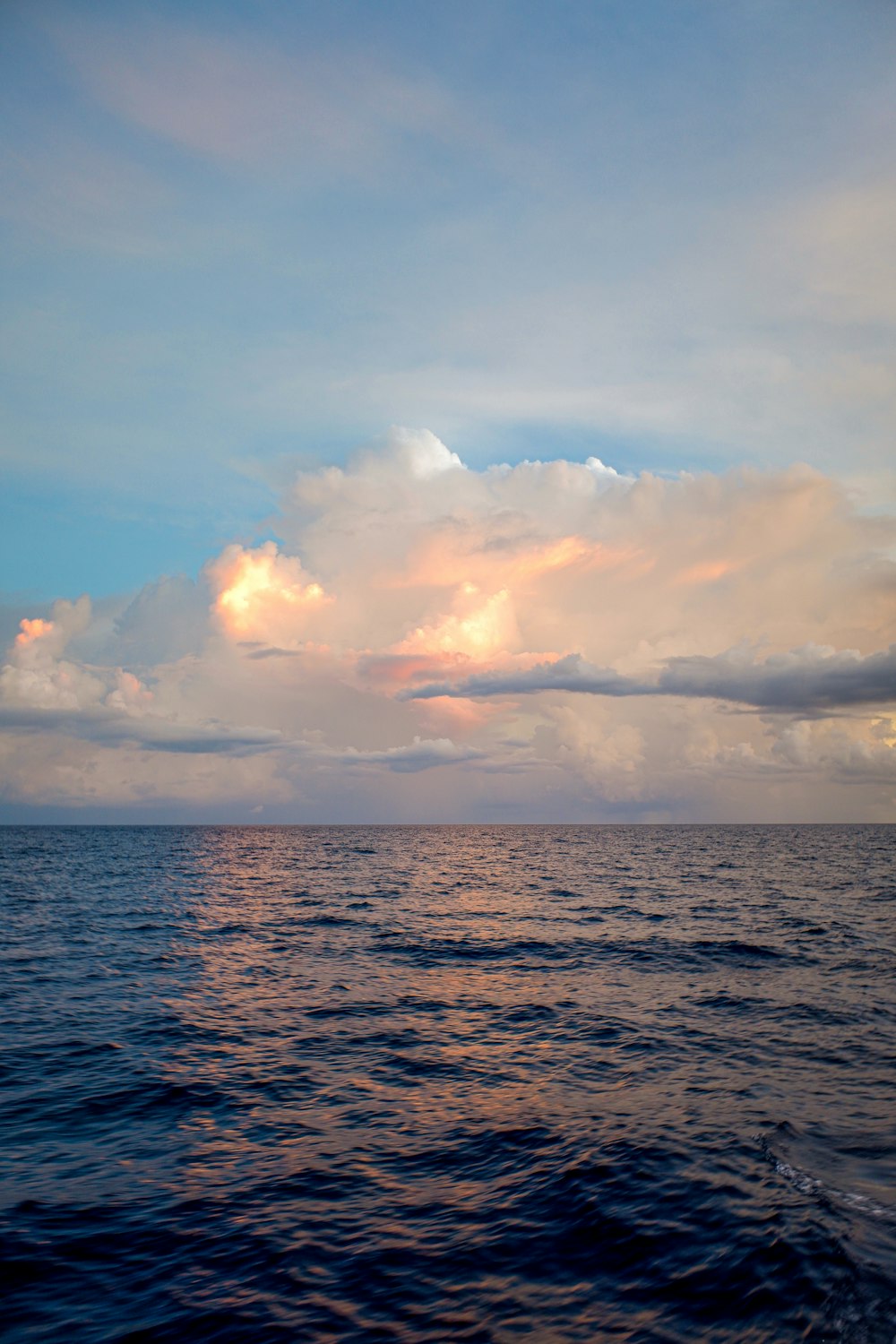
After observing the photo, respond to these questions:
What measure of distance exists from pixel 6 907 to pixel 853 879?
75.5 m

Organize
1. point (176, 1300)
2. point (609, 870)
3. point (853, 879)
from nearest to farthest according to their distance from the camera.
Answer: point (176, 1300)
point (853, 879)
point (609, 870)

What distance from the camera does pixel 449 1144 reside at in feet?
48.2

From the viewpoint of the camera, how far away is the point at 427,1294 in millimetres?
10016

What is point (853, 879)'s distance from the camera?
2948 inches

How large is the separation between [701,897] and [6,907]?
2006 inches

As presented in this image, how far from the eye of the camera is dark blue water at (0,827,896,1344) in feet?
32.7

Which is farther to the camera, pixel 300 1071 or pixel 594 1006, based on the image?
pixel 594 1006

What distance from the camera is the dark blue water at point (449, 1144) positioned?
9953 mm

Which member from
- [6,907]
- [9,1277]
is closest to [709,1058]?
[9,1277]

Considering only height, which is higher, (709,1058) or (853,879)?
(709,1058)

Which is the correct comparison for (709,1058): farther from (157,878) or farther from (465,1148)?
(157,878)

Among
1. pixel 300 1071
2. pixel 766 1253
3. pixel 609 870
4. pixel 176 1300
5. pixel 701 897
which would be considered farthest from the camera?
pixel 609 870

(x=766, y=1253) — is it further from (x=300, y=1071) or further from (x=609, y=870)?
(x=609, y=870)

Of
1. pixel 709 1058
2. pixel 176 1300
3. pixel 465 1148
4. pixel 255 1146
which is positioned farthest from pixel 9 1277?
pixel 709 1058
